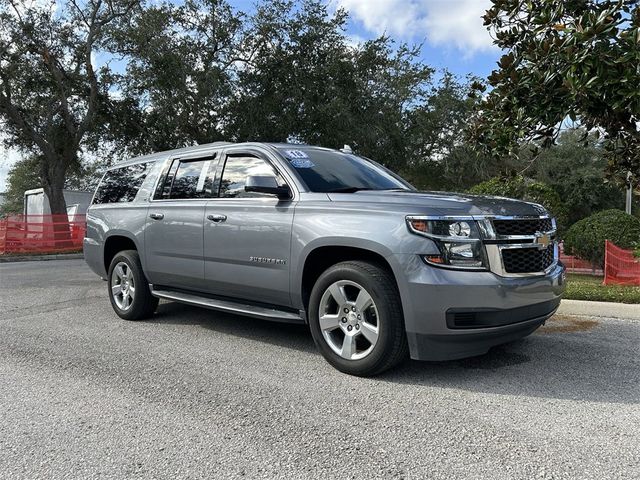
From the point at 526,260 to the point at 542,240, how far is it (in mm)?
315

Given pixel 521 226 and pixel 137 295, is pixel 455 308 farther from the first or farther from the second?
pixel 137 295

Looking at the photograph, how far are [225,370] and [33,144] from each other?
21.5 metres

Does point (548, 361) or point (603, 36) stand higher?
point (603, 36)

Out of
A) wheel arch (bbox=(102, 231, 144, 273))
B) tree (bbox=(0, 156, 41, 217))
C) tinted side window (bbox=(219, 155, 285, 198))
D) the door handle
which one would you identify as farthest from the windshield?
tree (bbox=(0, 156, 41, 217))

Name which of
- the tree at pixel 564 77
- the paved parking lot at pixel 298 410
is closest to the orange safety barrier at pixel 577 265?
the tree at pixel 564 77

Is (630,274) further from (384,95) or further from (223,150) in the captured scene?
(384,95)

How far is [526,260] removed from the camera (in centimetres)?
404

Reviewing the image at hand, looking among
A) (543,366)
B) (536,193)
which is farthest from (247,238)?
(536,193)

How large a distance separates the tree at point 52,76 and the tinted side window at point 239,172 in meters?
16.1

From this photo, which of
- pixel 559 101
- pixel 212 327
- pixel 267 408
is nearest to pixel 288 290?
pixel 267 408

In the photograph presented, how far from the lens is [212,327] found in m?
5.92

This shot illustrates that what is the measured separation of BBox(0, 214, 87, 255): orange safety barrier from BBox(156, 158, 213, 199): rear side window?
14.4m

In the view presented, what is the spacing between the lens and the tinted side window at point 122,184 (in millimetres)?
6443

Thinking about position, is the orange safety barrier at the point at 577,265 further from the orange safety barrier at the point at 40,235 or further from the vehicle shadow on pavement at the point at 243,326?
the orange safety barrier at the point at 40,235
